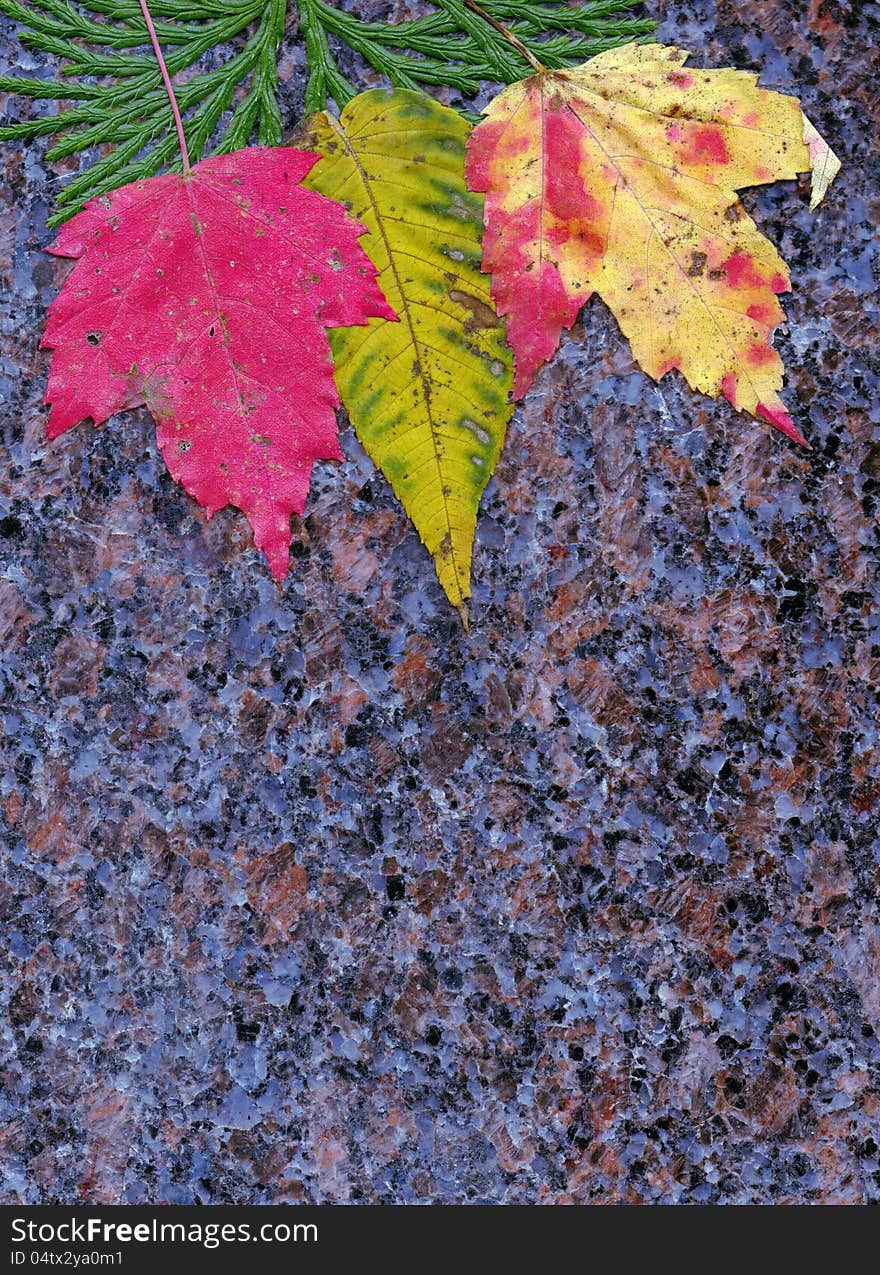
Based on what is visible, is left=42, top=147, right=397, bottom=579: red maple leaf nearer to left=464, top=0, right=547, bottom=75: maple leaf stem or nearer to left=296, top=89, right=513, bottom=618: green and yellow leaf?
left=296, top=89, right=513, bottom=618: green and yellow leaf

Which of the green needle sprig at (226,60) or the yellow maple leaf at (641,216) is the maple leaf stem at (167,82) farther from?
the yellow maple leaf at (641,216)

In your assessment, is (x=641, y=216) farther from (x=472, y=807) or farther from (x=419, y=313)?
(x=472, y=807)

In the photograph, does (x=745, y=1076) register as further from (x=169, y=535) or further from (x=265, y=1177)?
(x=169, y=535)

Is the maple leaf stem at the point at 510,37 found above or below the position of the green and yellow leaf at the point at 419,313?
above

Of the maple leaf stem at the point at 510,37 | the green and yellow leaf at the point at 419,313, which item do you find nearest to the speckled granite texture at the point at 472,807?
the green and yellow leaf at the point at 419,313

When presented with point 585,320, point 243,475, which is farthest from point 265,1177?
point 585,320

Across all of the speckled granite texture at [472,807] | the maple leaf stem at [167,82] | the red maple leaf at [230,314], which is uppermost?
the maple leaf stem at [167,82]

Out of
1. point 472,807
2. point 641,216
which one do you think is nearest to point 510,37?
point 641,216
